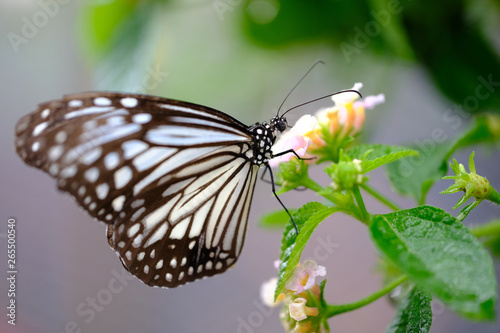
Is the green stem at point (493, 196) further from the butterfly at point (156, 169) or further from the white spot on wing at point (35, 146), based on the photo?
the white spot on wing at point (35, 146)

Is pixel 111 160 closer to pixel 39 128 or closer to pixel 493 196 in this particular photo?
pixel 39 128

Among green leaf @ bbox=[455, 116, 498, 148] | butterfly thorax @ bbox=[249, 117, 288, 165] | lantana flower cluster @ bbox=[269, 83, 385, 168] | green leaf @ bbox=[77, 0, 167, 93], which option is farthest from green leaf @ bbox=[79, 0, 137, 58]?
green leaf @ bbox=[455, 116, 498, 148]

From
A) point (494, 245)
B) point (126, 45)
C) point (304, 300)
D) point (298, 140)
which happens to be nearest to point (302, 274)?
point (304, 300)

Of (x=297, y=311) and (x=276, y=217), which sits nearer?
(x=297, y=311)

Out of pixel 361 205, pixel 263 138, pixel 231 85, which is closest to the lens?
pixel 361 205

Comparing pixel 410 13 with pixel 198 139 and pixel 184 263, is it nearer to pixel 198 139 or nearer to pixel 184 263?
pixel 198 139

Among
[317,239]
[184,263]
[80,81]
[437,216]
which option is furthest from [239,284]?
[437,216]

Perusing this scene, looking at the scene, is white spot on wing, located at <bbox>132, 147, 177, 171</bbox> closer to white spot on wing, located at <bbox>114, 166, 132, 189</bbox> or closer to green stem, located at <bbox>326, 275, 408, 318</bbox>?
white spot on wing, located at <bbox>114, 166, 132, 189</bbox>
